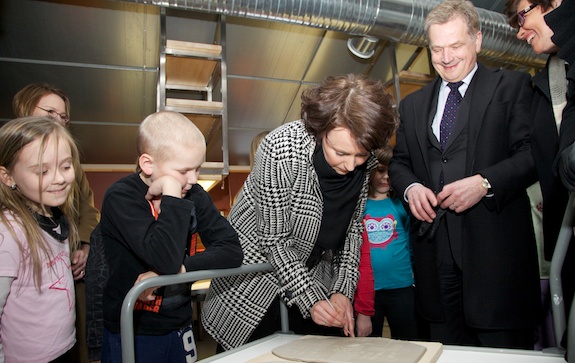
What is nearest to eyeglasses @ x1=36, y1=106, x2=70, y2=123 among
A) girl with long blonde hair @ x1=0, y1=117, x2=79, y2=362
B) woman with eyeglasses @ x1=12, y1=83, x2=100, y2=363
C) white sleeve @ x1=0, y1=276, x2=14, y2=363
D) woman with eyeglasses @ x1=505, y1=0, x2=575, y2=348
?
woman with eyeglasses @ x1=12, y1=83, x2=100, y2=363

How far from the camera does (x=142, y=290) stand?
91 centimetres

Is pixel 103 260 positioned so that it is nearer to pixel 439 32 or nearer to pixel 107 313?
pixel 107 313

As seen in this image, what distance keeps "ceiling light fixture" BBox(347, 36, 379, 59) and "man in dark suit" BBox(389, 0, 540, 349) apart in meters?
2.20

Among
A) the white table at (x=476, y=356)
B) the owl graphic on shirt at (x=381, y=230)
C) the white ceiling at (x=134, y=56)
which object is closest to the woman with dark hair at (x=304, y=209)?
the white table at (x=476, y=356)

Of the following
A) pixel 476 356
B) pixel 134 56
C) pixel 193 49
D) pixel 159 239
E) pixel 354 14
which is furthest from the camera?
pixel 134 56

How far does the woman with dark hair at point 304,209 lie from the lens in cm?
116

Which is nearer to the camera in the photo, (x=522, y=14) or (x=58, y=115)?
(x=522, y=14)

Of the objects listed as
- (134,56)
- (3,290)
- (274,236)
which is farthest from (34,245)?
(134,56)

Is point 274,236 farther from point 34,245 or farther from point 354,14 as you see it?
point 354,14

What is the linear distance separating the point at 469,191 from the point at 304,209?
0.48 metres

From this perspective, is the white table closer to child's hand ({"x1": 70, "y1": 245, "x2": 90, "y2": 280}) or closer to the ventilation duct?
child's hand ({"x1": 70, "y1": 245, "x2": 90, "y2": 280})

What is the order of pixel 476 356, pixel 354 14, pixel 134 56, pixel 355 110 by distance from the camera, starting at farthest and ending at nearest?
pixel 134 56 → pixel 354 14 → pixel 355 110 → pixel 476 356

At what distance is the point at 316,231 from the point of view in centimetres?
127

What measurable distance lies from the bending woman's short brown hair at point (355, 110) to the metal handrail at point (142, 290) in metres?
0.45
